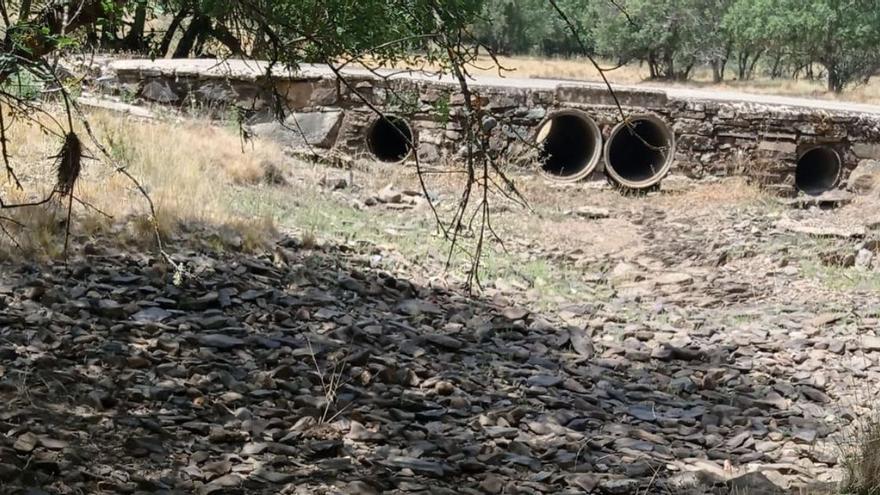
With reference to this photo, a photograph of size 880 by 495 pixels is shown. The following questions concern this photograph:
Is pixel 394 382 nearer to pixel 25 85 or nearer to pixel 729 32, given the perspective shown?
pixel 25 85

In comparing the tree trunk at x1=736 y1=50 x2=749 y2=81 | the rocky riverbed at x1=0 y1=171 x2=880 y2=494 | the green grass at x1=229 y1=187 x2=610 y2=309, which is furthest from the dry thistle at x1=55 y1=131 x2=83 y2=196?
the tree trunk at x1=736 y1=50 x2=749 y2=81

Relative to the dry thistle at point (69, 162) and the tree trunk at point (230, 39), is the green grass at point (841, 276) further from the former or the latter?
the dry thistle at point (69, 162)

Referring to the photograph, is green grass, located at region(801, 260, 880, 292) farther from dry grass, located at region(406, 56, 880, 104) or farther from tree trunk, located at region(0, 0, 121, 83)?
dry grass, located at region(406, 56, 880, 104)

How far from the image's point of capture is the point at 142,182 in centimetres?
757

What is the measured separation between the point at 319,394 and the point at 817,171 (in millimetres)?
10326

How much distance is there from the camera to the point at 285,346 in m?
5.44

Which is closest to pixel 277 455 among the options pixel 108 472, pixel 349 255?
pixel 108 472

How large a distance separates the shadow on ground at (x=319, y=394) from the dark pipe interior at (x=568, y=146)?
249 inches

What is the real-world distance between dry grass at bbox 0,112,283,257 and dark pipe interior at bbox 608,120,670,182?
16.9 ft

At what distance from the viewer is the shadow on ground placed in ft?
12.9

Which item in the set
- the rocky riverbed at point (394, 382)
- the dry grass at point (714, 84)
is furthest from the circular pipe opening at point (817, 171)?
the dry grass at point (714, 84)

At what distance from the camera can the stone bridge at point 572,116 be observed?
478 inches

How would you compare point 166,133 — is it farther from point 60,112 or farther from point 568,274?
point 568,274

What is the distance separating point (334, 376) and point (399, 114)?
1.65m
